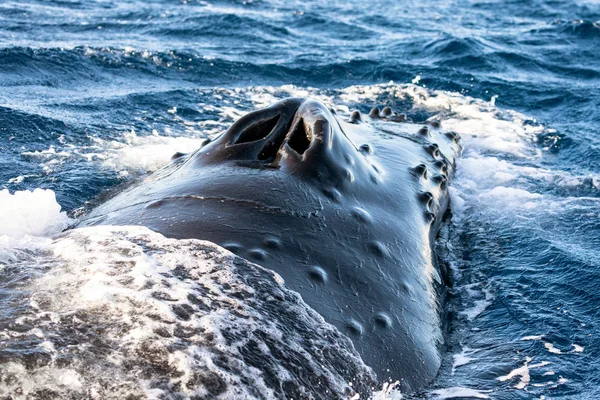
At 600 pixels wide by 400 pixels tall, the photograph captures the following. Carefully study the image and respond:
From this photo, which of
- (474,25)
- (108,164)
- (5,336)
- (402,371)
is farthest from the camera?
(474,25)

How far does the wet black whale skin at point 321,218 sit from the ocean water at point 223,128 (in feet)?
0.83

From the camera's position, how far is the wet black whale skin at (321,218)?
5.73 meters

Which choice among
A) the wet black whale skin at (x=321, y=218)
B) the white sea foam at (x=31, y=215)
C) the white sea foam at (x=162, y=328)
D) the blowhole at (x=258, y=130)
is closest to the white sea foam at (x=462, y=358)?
the wet black whale skin at (x=321, y=218)

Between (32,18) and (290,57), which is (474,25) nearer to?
(290,57)

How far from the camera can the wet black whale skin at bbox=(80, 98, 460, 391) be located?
573 centimetres

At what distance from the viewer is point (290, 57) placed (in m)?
18.6

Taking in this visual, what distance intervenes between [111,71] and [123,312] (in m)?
12.2

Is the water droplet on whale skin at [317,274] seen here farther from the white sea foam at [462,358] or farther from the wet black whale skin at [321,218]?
the white sea foam at [462,358]

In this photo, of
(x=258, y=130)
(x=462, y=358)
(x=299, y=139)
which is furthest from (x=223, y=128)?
(x=462, y=358)

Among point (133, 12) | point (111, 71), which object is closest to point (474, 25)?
point (133, 12)

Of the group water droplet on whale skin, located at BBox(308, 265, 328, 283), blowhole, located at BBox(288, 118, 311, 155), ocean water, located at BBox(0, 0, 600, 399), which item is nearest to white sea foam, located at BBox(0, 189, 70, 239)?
ocean water, located at BBox(0, 0, 600, 399)

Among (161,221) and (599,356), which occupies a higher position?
(161,221)

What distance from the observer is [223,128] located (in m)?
13.1

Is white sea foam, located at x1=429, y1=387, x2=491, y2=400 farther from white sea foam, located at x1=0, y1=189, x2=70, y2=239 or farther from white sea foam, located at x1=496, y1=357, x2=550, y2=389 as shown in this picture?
white sea foam, located at x1=0, y1=189, x2=70, y2=239
